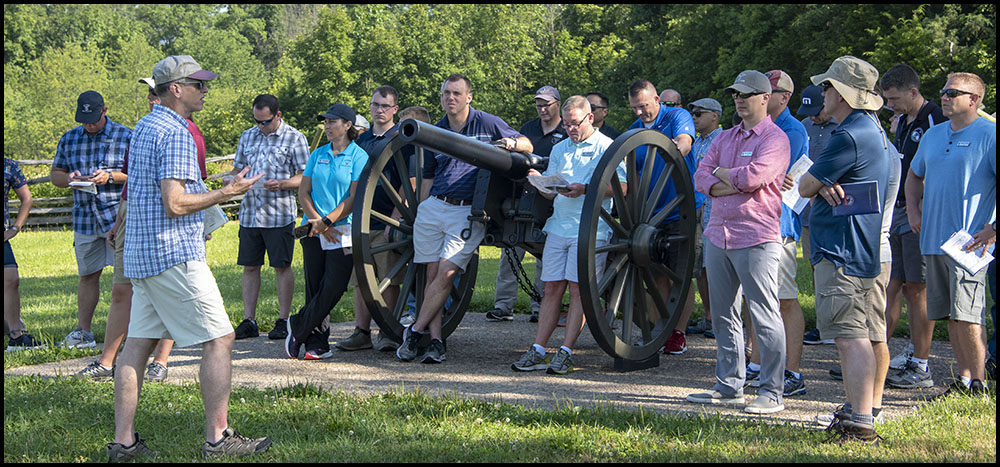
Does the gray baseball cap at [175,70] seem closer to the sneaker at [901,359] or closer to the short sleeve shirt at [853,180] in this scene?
the short sleeve shirt at [853,180]

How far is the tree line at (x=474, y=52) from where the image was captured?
22.4m

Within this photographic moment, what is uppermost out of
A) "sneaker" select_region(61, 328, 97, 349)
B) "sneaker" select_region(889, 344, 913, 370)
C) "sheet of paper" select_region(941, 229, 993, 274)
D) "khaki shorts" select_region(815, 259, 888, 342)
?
"sheet of paper" select_region(941, 229, 993, 274)

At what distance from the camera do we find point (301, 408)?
5340 mm

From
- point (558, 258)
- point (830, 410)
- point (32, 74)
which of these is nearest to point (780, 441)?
point (830, 410)

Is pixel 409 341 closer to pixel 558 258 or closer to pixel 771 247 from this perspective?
pixel 558 258

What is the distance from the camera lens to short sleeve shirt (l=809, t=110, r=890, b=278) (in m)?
4.85

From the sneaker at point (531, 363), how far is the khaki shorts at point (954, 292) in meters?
2.57

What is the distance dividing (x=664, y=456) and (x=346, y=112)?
13.8ft

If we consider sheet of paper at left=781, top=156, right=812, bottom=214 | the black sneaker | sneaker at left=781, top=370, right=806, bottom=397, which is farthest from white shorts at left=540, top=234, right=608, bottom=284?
the black sneaker

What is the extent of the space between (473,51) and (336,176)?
43339mm

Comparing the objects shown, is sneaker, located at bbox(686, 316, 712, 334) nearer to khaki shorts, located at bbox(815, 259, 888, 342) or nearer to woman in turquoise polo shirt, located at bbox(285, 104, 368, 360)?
woman in turquoise polo shirt, located at bbox(285, 104, 368, 360)

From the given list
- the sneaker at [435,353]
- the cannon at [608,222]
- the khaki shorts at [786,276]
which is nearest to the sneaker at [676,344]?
the cannon at [608,222]

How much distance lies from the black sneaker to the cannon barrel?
9.02 feet

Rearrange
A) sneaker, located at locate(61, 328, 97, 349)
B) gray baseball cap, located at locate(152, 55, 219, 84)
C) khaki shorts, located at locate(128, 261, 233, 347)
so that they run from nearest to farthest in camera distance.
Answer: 1. khaki shorts, located at locate(128, 261, 233, 347)
2. gray baseball cap, located at locate(152, 55, 219, 84)
3. sneaker, located at locate(61, 328, 97, 349)
